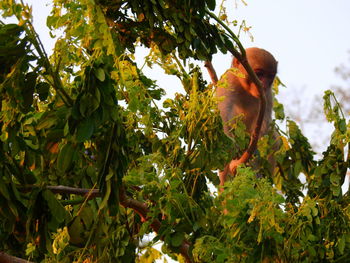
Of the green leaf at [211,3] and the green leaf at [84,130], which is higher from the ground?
the green leaf at [211,3]

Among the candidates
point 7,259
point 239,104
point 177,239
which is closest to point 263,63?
point 239,104

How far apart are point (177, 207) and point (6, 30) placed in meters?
1.07

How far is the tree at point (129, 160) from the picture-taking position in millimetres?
2518

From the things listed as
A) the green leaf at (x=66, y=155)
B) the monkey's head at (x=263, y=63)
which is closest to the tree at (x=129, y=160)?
the green leaf at (x=66, y=155)

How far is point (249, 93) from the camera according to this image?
5184 mm

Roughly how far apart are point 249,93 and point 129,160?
7.29 feet

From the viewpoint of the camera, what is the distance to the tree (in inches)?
99.1

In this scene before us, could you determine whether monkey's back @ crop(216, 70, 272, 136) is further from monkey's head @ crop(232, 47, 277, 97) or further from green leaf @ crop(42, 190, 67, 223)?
green leaf @ crop(42, 190, 67, 223)

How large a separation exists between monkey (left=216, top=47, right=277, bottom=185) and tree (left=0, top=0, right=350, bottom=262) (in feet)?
2.76

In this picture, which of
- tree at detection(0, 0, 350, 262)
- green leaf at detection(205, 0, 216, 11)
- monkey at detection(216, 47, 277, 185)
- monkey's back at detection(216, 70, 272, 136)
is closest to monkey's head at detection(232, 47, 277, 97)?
monkey at detection(216, 47, 277, 185)

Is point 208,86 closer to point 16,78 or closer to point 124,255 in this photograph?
point 124,255

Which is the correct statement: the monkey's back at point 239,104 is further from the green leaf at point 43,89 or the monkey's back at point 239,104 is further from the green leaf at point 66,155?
the green leaf at point 66,155

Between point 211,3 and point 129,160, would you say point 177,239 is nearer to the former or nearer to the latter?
point 129,160

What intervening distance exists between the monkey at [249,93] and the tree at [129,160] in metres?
0.84
